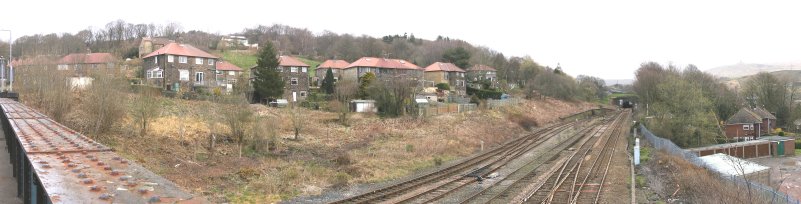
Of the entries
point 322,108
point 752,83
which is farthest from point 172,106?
point 752,83

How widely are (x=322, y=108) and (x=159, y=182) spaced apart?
138ft

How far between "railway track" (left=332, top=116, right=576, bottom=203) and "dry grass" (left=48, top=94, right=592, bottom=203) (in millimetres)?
1264

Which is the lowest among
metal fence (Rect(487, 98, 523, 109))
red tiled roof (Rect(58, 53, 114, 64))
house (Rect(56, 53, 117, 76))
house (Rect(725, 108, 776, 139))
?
house (Rect(725, 108, 776, 139))

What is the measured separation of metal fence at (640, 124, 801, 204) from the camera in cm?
1605

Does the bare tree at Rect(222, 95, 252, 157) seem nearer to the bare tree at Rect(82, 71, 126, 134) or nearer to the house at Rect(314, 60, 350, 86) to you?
the bare tree at Rect(82, 71, 126, 134)

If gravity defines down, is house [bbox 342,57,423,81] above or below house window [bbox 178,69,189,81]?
above

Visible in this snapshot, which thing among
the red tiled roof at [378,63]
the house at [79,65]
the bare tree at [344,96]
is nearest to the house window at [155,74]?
the house at [79,65]

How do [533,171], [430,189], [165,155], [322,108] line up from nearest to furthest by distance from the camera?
[430,189], [165,155], [533,171], [322,108]

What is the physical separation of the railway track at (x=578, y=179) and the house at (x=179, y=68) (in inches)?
1432

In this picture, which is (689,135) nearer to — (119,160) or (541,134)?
(541,134)

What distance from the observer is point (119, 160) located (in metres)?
5.21

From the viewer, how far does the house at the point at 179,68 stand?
164 ft

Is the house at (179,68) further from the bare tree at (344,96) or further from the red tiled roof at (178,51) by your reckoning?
the bare tree at (344,96)

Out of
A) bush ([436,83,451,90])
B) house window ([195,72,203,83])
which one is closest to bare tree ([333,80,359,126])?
house window ([195,72,203,83])
